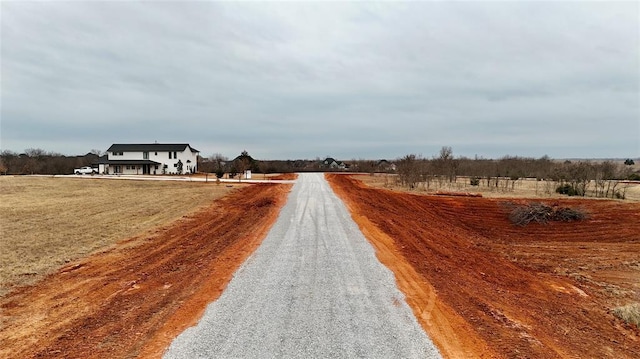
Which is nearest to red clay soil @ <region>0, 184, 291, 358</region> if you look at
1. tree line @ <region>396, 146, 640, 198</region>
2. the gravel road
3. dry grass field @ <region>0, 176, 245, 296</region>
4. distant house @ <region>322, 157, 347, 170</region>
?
the gravel road

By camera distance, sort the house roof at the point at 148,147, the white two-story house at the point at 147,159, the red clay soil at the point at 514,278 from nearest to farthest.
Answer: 1. the red clay soil at the point at 514,278
2. the white two-story house at the point at 147,159
3. the house roof at the point at 148,147

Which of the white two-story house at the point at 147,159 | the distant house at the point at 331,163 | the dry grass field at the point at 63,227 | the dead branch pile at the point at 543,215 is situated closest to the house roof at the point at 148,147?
the white two-story house at the point at 147,159

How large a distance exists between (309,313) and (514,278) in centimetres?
619

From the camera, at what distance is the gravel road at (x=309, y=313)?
5.05m

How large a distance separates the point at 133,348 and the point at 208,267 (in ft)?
12.5

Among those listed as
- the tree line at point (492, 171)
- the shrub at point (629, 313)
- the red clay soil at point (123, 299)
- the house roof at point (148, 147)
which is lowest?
the shrub at point (629, 313)

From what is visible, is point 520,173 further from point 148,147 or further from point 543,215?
point 148,147

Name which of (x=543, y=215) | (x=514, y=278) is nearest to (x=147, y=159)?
(x=543, y=215)

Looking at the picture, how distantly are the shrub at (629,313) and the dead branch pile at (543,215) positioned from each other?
495 inches

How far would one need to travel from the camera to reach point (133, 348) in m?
5.07

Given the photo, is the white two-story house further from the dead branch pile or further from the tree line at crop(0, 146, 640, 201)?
the dead branch pile

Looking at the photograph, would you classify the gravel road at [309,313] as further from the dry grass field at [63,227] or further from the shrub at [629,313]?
the dry grass field at [63,227]

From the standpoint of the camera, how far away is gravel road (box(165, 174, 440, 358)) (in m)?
5.05

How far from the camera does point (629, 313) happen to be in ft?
24.6
